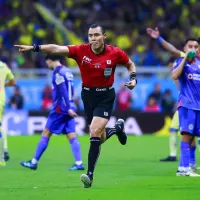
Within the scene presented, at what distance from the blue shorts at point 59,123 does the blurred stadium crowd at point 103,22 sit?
16.0m

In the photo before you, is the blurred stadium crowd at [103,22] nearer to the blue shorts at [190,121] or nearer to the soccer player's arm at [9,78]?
the soccer player's arm at [9,78]

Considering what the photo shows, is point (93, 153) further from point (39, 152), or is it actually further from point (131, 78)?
point (39, 152)

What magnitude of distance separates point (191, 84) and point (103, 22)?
69.1ft

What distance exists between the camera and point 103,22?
31781 mm

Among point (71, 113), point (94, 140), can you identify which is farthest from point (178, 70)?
point (71, 113)

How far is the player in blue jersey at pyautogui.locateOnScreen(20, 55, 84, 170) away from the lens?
12.9 m

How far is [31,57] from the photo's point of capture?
29531mm

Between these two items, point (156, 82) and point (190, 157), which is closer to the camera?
point (190, 157)

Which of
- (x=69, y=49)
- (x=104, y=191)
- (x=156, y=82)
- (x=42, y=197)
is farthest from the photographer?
(x=156, y=82)

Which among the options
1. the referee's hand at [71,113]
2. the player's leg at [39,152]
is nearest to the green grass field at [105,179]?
the player's leg at [39,152]

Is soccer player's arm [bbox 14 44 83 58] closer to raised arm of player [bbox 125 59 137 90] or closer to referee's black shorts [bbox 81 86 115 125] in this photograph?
referee's black shorts [bbox 81 86 115 125]

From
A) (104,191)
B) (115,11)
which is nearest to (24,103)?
(115,11)

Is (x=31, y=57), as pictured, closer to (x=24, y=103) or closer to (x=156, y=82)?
(x=24, y=103)

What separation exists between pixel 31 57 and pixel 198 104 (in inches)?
753
